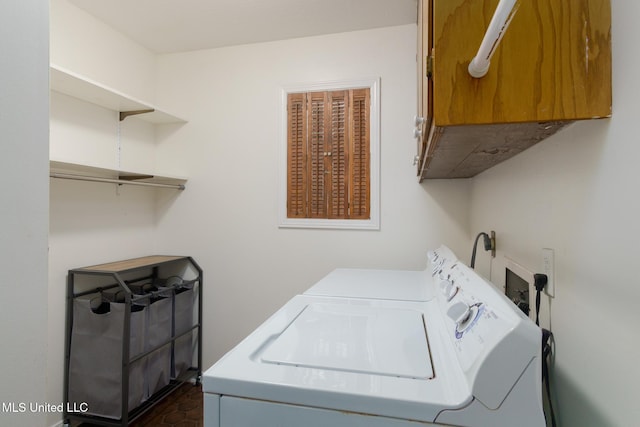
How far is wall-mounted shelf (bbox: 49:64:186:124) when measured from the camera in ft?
5.62

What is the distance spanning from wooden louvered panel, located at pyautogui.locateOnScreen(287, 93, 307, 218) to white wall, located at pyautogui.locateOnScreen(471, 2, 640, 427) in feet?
5.45

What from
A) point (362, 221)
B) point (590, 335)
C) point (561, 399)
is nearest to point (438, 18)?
point (590, 335)

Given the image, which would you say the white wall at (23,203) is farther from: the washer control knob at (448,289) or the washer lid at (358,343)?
the washer control knob at (448,289)

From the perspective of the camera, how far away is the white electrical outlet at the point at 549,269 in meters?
0.83

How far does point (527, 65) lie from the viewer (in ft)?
2.06

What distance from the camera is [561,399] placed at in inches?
30.1

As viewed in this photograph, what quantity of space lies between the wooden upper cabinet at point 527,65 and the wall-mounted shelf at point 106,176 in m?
1.86

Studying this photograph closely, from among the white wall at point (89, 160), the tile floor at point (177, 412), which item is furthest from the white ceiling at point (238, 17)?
the tile floor at point (177, 412)

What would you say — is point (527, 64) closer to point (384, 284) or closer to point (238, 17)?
point (384, 284)

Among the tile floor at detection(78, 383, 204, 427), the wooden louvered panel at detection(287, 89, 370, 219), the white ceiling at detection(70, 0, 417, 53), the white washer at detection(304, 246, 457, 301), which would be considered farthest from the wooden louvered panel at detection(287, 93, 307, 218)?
the tile floor at detection(78, 383, 204, 427)

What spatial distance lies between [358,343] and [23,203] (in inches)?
38.2

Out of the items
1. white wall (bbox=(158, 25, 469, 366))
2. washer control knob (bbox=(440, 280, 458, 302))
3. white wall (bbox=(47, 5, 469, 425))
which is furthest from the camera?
white wall (bbox=(158, 25, 469, 366))

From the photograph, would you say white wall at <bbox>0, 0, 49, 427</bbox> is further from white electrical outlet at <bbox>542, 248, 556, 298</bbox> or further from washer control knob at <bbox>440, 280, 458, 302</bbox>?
white electrical outlet at <bbox>542, 248, 556, 298</bbox>

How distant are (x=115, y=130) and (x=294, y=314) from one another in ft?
6.84
